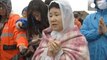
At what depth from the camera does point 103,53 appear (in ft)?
9.07

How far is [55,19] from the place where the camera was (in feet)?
7.95

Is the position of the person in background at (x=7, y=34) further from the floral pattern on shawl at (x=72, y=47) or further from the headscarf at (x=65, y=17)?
the headscarf at (x=65, y=17)

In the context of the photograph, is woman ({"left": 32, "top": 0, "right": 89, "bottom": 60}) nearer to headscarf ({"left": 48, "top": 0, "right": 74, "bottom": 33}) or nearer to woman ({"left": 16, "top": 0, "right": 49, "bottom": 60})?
headscarf ({"left": 48, "top": 0, "right": 74, "bottom": 33})

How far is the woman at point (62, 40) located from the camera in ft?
7.73

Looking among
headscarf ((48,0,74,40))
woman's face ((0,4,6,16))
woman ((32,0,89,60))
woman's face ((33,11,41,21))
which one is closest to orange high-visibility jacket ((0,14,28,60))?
woman's face ((0,4,6,16))

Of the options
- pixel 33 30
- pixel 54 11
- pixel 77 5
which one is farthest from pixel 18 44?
pixel 77 5

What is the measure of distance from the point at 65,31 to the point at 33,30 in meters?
0.53

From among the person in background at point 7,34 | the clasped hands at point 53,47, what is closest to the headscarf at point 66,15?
the clasped hands at point 53,47

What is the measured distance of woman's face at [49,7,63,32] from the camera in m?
2.43

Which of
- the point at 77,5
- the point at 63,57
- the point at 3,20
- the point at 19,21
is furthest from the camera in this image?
the point at 77,5

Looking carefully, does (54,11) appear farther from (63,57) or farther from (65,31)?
(63,57)

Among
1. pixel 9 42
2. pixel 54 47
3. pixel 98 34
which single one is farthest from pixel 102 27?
pixel 9 42

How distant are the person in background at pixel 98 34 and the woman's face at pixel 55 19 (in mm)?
439

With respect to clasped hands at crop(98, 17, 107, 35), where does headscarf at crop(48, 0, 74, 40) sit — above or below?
above
